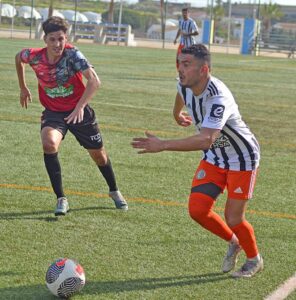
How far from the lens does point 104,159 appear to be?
24.7ft

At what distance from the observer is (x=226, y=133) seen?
5496mm

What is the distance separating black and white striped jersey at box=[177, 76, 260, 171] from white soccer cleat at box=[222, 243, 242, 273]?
599 mm

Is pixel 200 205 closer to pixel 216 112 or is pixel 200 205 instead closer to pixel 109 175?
pixel 216 112

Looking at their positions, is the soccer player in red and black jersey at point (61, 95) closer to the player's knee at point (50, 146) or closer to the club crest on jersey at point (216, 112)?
the player's knee at point (50, 146)

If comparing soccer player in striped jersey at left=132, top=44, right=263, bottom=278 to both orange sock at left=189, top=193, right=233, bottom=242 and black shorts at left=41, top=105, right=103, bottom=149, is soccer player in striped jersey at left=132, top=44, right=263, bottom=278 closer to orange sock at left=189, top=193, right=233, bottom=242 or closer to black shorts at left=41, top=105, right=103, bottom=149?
orange sock at left=189, top=193, right=233, bottom=242

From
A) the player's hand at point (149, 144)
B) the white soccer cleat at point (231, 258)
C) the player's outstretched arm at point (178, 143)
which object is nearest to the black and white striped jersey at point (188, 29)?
the white soccer cleat at point (231, 258)

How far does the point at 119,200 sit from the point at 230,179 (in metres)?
2.07

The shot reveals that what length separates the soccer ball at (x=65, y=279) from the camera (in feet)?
16.3

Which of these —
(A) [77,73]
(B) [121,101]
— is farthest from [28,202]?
(B) [121,101]

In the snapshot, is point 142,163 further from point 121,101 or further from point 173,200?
point 121,101

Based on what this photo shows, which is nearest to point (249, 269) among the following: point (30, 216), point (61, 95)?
point (30, 216)

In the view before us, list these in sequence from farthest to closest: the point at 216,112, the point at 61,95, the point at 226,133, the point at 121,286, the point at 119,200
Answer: the point at 119,200, the point at 61,95, the point at 226,133, the point at 121,286, the point at 216,112

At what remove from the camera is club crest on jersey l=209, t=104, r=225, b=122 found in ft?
17.0

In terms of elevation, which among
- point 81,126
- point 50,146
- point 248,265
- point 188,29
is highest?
point 188,29
